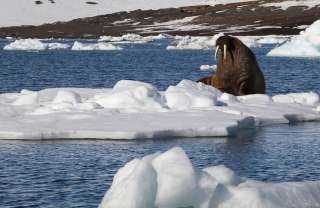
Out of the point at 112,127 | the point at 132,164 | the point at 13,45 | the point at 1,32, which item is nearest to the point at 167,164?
the point at 132,164

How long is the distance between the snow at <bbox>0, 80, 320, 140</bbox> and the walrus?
1.82m

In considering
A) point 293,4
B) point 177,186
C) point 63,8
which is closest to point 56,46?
point 293,4

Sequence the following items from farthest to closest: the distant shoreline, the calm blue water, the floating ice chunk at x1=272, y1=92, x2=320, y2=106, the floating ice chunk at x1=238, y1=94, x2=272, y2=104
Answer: the distant shoreline → the floating ice chunk at x1=272, y1=92, x2=320, y2=106 → the floating ice chunk at x1=238, y1=94, x2=272, y2=104 → the calm blue water

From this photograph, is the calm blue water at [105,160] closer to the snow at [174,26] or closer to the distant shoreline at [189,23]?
the distant shoreline at [189,23]

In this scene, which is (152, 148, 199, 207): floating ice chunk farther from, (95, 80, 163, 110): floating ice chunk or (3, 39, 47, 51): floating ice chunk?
(3, 39, 47, 51): floating ice chunk

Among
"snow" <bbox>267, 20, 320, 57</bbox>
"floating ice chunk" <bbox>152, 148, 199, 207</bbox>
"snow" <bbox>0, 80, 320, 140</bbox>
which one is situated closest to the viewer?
"floating ice chunk" <bbox>152, 148, 199, 207</bbox>

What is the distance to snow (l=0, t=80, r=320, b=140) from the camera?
21.6 metres

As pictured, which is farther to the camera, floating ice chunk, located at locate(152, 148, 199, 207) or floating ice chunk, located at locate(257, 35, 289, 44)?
floating ice chunk, located at locate(257, 35, 289, 44)

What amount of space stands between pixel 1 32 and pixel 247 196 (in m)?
131

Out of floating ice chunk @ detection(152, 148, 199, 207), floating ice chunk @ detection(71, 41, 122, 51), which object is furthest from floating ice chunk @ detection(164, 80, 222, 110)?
floating ice chunk @ detection(71, 41, 122, 51)

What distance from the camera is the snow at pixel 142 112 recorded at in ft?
71.0

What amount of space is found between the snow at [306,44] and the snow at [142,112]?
25438 mm

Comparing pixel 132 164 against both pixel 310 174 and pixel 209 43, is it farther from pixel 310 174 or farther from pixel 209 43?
pixel 209 43

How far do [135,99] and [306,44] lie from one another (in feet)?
115
